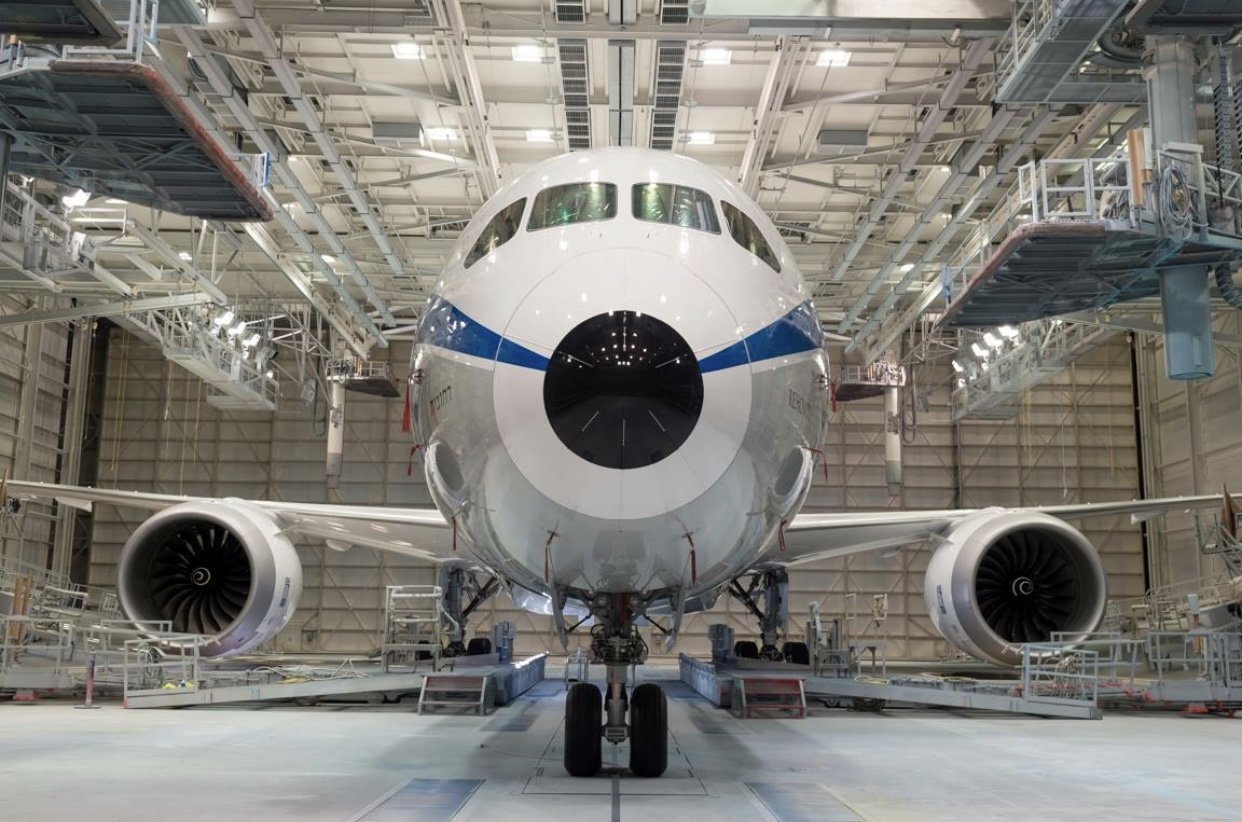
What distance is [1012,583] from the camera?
11.9 m

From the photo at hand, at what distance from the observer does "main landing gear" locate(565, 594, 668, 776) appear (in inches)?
249

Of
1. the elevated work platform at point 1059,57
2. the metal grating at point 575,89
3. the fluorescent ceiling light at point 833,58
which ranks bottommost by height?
Answer: the elevated work platform at point 1059,57

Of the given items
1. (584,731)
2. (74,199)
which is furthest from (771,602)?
(74,199)

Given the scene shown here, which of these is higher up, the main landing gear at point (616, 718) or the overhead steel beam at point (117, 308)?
the overhead steel beam at point (117, 308)

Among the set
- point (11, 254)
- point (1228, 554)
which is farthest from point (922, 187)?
point (11, 254)

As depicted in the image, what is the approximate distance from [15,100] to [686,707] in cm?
874

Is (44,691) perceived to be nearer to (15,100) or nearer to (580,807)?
(15,100)

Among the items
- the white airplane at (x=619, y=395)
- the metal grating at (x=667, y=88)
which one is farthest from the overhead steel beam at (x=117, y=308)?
the white airplane at (x=619, y=395)

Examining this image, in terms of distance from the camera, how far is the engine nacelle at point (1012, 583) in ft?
35.7

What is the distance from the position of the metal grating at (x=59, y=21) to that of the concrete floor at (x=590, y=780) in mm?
4872

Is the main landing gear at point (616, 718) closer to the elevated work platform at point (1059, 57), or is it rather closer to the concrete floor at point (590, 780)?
the concrete floor at point (590, 780)

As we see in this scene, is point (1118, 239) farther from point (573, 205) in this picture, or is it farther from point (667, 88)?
point (573, 205)

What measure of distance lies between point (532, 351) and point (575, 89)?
11.3 m

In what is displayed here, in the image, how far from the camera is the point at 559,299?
16.1 ft
